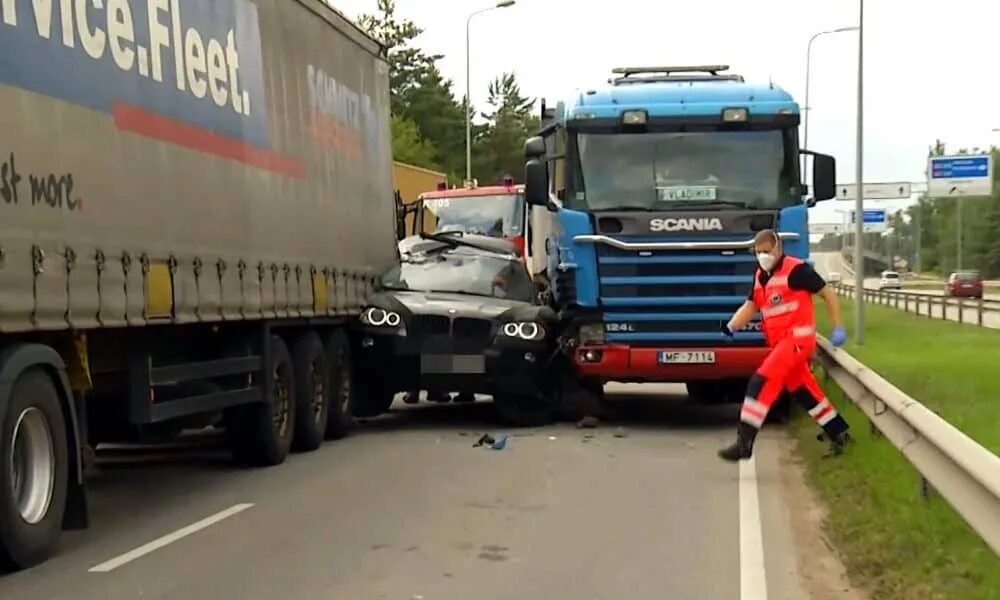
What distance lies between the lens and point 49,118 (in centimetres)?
761

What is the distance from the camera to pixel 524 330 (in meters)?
14.6

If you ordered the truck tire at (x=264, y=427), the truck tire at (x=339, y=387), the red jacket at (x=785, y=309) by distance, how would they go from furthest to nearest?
the truck tire at (x=339, y=387)
the truck tire at (x=264, y=427)
the red jacket at (x=785, y=309)

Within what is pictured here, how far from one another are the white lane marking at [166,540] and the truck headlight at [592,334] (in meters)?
5.56

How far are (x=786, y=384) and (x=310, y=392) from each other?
4.16 m

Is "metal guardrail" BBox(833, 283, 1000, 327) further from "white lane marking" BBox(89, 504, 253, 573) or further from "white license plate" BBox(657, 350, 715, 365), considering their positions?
"white lane marking" BBox(89, 504, 253, 573)

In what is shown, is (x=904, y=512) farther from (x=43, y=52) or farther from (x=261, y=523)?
(x=43, y=52)

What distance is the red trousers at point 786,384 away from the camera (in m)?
11.3

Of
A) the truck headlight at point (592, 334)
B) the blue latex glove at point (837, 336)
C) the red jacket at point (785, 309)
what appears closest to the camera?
the red jacket at point (785, 309)

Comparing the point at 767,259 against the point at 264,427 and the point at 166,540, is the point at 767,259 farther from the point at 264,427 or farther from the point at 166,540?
the point at 166,540

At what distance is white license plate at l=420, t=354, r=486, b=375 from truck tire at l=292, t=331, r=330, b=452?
4.15ft

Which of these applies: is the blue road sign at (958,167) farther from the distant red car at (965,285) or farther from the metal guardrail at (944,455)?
the metal guardrail at (944,455)

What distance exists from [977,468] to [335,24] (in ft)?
29.6

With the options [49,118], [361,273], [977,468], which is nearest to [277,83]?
[361,273]

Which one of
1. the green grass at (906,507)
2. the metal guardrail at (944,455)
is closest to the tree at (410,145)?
the green grass at (906,507)
